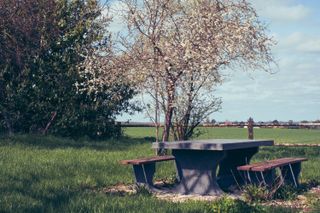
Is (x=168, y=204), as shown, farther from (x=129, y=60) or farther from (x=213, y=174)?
(x=129, y=60)

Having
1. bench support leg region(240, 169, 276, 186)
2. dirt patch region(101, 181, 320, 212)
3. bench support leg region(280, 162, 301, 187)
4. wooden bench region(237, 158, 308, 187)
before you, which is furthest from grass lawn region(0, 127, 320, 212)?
bench support leg region(240, 169, 276, 186)

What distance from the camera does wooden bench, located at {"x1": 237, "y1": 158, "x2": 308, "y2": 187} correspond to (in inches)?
387

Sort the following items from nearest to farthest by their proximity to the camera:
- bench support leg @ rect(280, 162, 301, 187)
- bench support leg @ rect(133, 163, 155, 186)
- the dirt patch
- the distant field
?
the dirt patch < bench support leg @ rect(133, 163, 155, 186) < bench support leg @ rect(280, 162, 301, 187) < the distant field

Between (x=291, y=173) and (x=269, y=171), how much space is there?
4.31 ft

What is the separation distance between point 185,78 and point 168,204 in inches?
433

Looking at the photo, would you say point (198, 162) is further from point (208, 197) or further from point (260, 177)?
point (260, 177)

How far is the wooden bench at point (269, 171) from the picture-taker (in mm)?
9836

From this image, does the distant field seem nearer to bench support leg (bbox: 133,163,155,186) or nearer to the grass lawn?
the grass lawn

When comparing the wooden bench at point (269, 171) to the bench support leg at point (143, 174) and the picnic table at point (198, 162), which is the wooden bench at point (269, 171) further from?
the bench support leg at point (143, 174)

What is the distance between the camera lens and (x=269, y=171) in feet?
34.1

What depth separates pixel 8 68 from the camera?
24.2 m

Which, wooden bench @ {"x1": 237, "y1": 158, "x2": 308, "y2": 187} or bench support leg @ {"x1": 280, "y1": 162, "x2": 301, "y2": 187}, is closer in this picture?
wooden bench @ {"x1": 237, "y1": 158, "x2": 308, "y2": 187}

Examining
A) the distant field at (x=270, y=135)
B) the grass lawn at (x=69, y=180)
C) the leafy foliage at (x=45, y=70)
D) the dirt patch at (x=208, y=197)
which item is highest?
the leafy foliage at (x=45, y=70)

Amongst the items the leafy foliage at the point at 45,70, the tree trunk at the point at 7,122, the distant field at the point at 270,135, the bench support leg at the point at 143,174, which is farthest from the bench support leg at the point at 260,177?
the tree trunk at the point at 7,122
